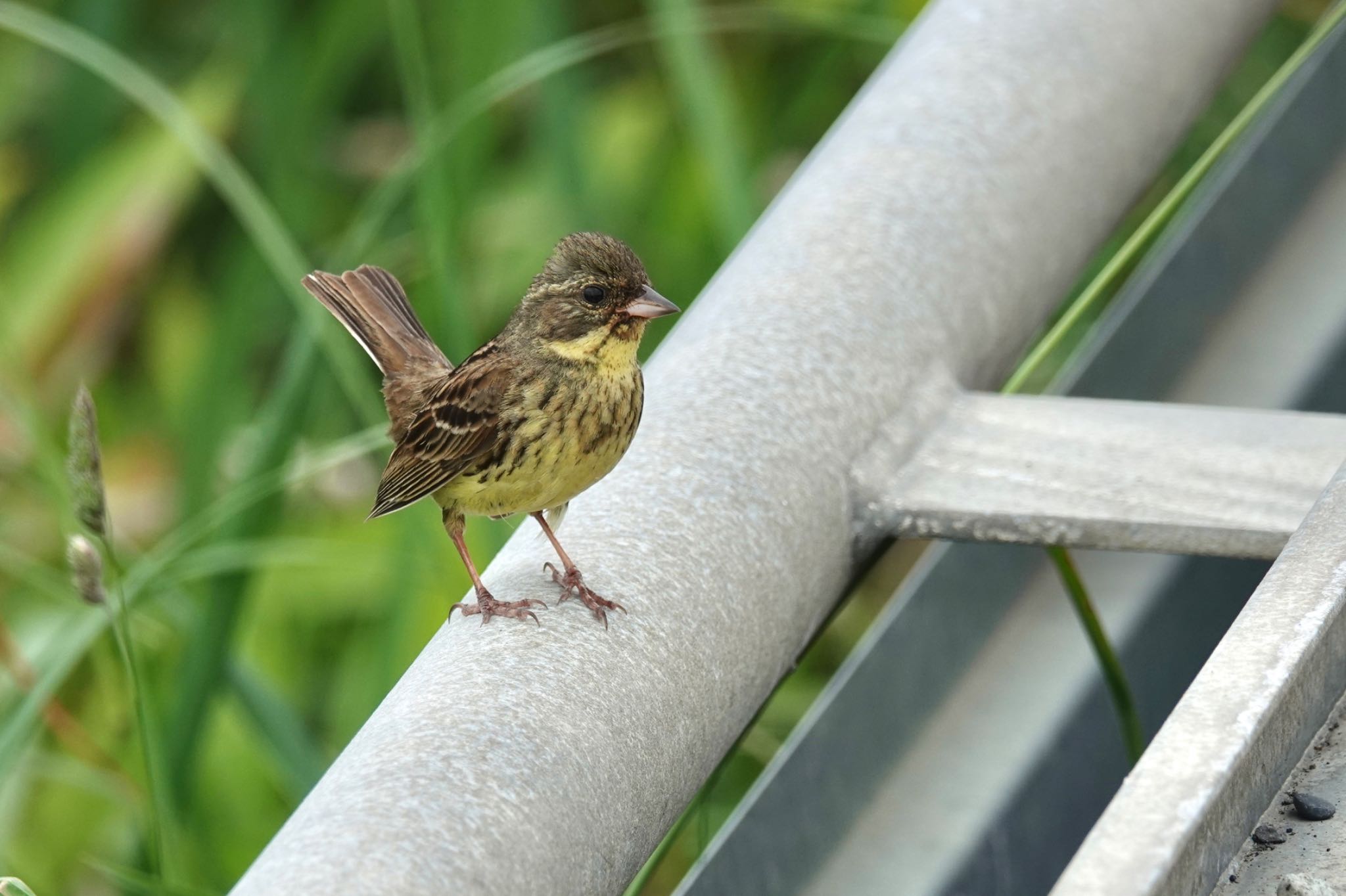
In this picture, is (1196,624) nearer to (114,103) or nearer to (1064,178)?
(1064,178)

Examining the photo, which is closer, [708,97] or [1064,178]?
[1064,178]

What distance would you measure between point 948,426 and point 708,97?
33.7 inches

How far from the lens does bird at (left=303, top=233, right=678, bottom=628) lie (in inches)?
80.9

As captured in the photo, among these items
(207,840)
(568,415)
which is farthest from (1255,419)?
(207,840)

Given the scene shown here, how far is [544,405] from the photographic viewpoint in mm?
2143

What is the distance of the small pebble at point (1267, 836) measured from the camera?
1.43 m

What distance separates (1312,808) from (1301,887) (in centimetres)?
10

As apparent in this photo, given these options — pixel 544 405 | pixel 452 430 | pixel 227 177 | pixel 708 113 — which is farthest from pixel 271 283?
pixel 544 405

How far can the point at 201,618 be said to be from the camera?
244 cm

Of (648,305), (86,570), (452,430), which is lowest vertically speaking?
(86,570)

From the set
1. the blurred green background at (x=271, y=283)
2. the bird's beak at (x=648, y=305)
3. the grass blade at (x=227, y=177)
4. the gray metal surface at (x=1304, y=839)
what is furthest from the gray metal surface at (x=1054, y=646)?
the grass blade at (x=227, y=177)

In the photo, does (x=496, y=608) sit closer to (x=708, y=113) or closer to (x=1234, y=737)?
(x=1234, y=737)

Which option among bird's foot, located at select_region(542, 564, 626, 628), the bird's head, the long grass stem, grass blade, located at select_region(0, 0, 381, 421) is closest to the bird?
the bird's head

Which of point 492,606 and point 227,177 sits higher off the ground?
point 227,177
